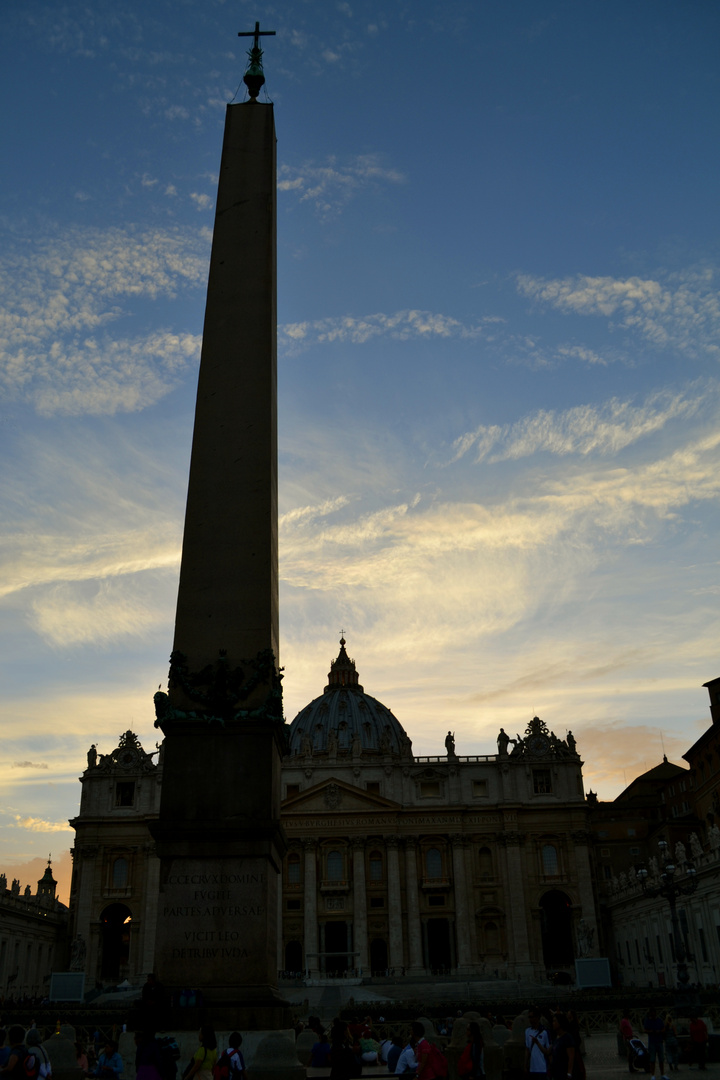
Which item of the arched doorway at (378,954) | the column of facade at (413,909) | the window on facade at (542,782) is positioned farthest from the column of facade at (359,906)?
the window on facade at (542,782)

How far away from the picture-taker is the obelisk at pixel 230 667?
1209 centimetres

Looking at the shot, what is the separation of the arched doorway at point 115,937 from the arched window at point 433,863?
24736 millimetres

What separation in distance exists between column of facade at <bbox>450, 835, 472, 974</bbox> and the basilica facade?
87mm

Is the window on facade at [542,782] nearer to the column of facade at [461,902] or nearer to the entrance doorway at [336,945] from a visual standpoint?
the column of facade at [461,902]

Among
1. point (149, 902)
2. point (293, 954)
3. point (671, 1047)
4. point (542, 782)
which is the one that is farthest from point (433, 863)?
point (671, 1047)

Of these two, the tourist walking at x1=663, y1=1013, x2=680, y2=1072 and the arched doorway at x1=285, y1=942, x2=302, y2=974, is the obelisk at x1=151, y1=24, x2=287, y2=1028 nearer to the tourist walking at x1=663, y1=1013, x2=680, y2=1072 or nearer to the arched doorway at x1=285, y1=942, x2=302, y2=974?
the tourist walking at x1=663, y1=1013, x2=680, y2=1072

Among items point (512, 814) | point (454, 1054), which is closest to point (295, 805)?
point (512, 814)

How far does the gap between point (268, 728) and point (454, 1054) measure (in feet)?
20.4

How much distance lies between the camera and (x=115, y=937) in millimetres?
81500

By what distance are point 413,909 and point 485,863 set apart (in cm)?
722

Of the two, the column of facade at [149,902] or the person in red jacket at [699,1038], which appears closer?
the person in red jacket at [699,1038]

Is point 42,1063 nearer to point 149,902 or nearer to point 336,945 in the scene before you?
point 149,902

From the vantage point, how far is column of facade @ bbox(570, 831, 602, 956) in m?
76.9

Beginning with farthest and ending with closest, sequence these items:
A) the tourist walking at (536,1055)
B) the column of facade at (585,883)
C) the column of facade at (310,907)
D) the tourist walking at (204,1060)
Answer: the column of facade at (310,907)
the column of facade at (585,883)
the tourist walking at (536,1055)
the tourist walking at (204,1060)
